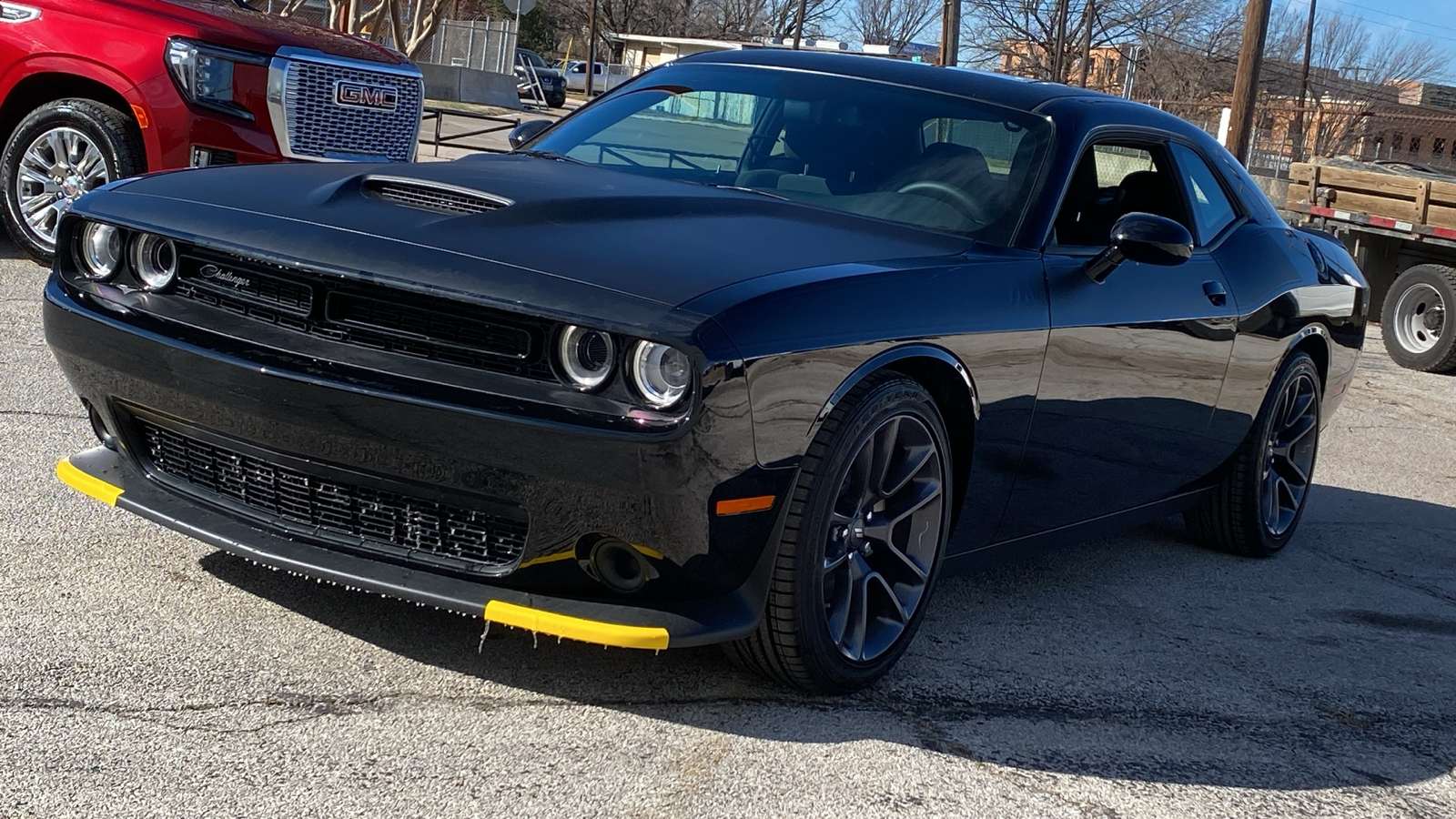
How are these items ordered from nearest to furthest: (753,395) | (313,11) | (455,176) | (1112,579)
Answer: (753,395)
(455,176)
(1112,579)
(313,11)

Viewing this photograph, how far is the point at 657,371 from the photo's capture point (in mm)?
3037

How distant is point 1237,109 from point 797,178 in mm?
16821

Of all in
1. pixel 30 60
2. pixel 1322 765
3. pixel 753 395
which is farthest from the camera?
pixel 30 60

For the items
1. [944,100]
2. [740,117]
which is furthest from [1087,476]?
[740,117]

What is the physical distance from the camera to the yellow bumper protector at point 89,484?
353cm

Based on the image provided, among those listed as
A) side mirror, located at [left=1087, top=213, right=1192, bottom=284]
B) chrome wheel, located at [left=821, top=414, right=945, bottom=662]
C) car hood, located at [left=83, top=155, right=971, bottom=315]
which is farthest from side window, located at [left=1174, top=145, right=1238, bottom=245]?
chrome wheel, located at [left=821, top=414, right=945, bottom=662]

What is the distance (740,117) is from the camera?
185 inches

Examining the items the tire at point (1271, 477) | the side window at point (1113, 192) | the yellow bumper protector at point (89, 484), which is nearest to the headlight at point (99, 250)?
the yellow bumper protector at point (89, 484)

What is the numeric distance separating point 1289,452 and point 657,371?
360cm

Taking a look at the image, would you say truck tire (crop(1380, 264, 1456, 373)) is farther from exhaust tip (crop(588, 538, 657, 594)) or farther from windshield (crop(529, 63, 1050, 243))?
exhaust tip (crop(588, 538, 657, 594))

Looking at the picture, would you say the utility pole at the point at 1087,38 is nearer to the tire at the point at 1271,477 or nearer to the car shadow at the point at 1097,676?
the tire at the point at 1271,477

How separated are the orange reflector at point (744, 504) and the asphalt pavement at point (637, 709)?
0.51 meters

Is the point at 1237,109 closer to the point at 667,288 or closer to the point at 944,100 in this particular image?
the point at 944,100

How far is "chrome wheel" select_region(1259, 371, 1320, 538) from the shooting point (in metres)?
5.67
